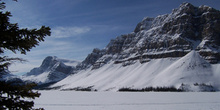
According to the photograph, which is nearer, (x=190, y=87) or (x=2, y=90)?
(x=2, y=90)

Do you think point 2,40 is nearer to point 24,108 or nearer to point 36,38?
point 36,38

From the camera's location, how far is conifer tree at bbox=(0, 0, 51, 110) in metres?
6.22

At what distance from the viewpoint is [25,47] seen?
6.91 metres

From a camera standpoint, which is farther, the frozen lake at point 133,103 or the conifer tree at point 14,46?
the frozen lake at point 133,103

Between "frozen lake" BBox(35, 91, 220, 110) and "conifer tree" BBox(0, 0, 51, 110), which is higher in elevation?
"conifer tree" BBox(0, 0, 51, 110)

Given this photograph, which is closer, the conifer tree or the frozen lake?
the conifer tree

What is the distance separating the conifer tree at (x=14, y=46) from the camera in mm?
6219

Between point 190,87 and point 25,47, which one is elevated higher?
point 25,47

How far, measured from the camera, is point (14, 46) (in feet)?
A: 22.0

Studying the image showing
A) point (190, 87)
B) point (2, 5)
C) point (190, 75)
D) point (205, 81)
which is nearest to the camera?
point (2, 5)

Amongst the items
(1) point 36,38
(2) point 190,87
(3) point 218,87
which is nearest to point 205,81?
(3) point 218,87

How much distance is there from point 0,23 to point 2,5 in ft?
2.06

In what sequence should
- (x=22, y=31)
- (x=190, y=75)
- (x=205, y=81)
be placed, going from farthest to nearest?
(x=190, y=75)
(x=205, y=81)
(x=22, y=31)

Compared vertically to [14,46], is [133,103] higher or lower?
lower
